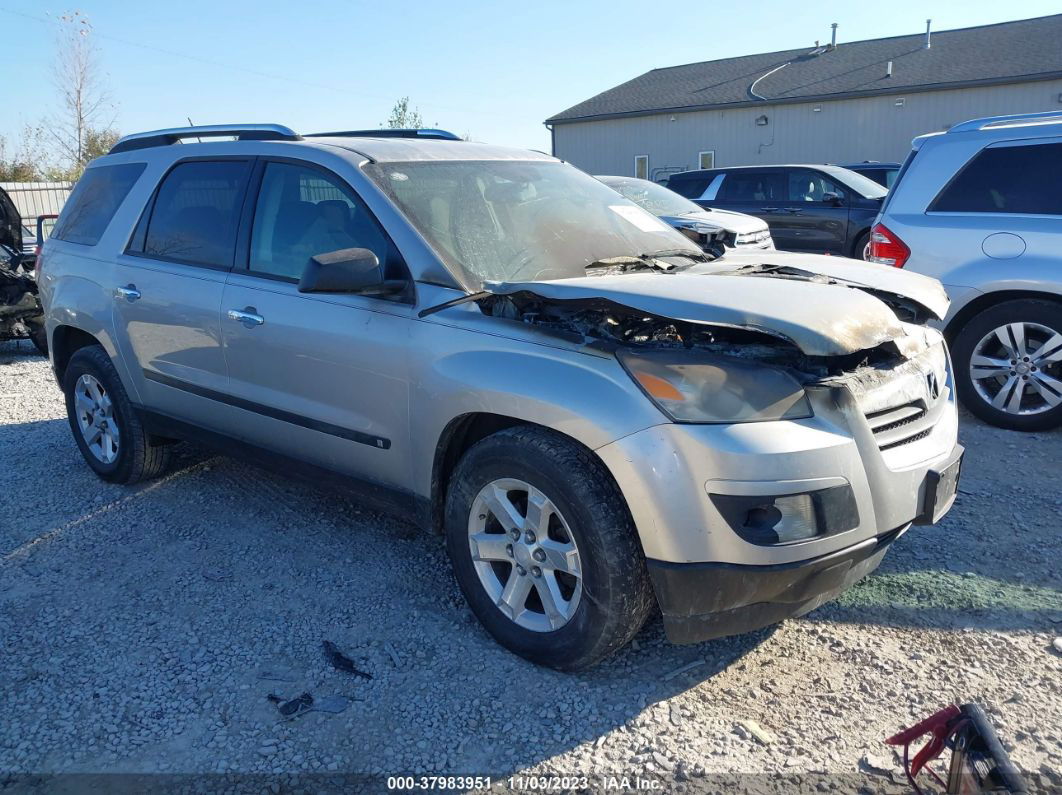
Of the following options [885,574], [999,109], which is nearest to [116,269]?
[885,574]

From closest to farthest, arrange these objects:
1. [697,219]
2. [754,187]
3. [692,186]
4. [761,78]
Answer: [697,219] → [754,187] → [692,186] → [761,78]

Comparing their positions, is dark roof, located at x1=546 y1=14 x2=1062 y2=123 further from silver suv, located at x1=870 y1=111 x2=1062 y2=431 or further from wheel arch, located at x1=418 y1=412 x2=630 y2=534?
wheel arch, located at x1=418 y1=412 x2=630 y2=534

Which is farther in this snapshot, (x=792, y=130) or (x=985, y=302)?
(x=792, y=130)

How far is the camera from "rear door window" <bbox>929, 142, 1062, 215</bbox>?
5.43 meters

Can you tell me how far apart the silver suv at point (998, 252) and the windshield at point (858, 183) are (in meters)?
6.85

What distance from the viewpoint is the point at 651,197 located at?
1101cm

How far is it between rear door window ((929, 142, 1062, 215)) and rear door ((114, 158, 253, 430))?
463cm

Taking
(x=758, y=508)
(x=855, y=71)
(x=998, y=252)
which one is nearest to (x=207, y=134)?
(x=758, y=508)

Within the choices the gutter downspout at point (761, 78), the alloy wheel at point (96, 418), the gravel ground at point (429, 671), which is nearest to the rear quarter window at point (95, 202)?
the alloy wheel at point (96, 418)

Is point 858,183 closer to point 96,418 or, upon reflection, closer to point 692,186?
point 692,186

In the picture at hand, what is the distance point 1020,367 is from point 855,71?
75.7ft

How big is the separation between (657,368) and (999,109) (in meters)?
24.2

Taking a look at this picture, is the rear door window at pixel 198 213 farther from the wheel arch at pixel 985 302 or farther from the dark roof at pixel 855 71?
the dark roof at pixel 855 71

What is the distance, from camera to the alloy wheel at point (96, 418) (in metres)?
4.96
